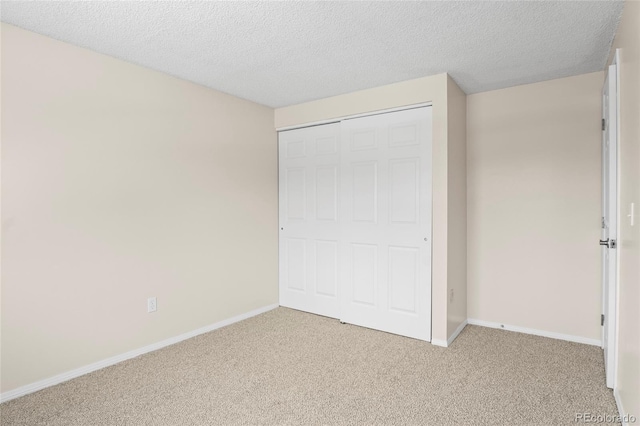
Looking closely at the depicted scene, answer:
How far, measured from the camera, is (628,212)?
1.77 m

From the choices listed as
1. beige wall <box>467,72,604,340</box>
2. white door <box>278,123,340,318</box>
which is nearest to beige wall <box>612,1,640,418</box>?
beige wall <box>467,72,604,340</box>

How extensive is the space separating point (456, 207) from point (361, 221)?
87cm

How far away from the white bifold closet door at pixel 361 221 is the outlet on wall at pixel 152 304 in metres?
1.50

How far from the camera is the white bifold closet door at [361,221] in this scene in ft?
10.2

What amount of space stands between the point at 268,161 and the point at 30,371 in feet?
8.71

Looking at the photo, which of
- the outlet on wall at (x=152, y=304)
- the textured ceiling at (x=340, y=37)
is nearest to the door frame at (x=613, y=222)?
the textured ceiling at (x=340, y=37)

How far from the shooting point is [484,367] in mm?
2525

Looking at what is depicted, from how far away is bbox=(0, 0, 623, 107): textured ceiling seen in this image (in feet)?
6.47

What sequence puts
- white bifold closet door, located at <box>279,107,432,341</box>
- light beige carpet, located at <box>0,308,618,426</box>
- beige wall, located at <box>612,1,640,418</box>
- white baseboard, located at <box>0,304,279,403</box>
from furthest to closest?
white bifold closet door, located at <box>279,107,432,341</box> < white baseboard, located at <box>0,304,279,403</box> < light beige carpet, located at <box>0,308,618,426</box> < beige wall, located at <box>612,1,640,418</box>

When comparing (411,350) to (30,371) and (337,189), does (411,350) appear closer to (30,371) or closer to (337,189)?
(337,189)

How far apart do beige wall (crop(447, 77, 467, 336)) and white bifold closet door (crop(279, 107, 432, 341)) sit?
0.18 metres

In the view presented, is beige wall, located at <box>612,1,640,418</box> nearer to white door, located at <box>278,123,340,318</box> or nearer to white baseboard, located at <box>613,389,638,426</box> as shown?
white baseboard, located at <box>613,389,638,426</box>

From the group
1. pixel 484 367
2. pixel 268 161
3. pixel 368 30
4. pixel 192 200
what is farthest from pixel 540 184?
pixel 192 200

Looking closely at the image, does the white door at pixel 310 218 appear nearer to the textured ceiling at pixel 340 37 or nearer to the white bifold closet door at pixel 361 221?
the white bifold closet door at pixel 361 221
